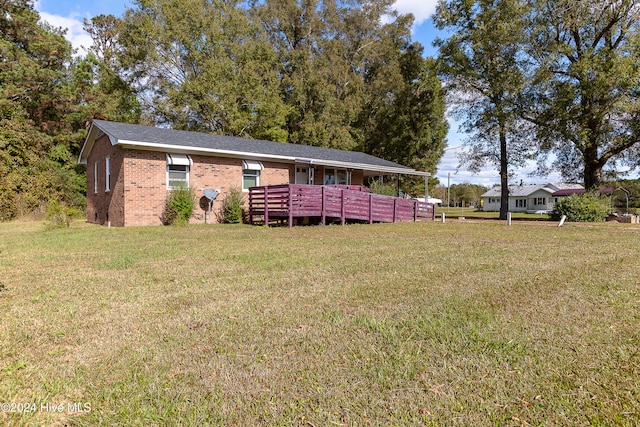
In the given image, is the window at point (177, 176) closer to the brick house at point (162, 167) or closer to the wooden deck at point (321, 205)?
the brick house at point (162, 167)

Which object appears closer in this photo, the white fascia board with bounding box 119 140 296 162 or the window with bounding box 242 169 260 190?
the white fascia board with bounding box 119 140 296 162

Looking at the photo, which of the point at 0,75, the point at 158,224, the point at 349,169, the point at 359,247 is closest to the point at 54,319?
the point at 359,247

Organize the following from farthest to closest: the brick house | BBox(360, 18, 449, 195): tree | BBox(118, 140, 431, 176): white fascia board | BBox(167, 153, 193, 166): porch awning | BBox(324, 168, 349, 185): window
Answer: BBox(360, 18, 449, 195): tree → BBox(324, 168, 349, 185): window → BBox(167, 153, 193, 166): porch awning → the brick house → BBox(118, 140, 431, 176): white fascia board

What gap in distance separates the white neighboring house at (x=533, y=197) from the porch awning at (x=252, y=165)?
43619mm

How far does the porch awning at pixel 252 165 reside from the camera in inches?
632

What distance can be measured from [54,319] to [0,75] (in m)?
24.8

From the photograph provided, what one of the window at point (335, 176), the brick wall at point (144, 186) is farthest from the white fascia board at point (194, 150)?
the window at point (335, 176)

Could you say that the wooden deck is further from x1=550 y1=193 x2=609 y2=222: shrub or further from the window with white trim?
x1=550 y1=193 x2=609 y2=222: shrub

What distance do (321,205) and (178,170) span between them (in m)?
5.93

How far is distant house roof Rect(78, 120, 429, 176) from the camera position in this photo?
13078 millimetres

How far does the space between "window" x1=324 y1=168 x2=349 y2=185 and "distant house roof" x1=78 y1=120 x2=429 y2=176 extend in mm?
891

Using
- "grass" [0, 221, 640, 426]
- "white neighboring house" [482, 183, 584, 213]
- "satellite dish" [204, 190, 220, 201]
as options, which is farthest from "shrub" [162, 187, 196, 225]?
"white neighboring house" [482, 183, 584, 213]

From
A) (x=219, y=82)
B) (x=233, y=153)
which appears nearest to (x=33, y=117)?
(x=219, y=82)

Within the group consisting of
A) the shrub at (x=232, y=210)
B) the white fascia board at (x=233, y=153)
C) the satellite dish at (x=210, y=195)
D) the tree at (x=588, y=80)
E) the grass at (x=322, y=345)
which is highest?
the tree at (x=588, y=80)
